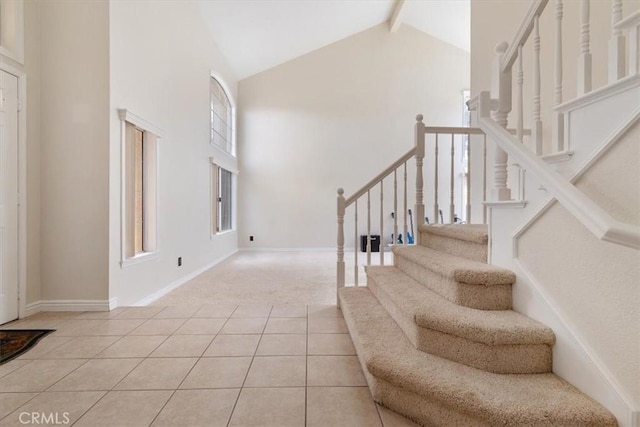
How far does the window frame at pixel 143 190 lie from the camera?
2.89 m

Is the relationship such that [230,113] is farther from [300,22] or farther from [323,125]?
[300,22]

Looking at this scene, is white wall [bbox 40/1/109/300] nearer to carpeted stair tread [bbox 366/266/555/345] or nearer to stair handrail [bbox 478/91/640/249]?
carpeted stair tread [bbox 366/266/555/345]

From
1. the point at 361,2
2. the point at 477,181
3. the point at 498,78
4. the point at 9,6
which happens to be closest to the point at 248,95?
the point at 361,2

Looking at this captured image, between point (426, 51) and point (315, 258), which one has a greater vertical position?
point (426, 51)

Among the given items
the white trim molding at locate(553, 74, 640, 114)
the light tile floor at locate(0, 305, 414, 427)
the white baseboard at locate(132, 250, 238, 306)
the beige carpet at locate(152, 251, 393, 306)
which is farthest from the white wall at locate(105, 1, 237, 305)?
the white trim molding at locate(553, 74, 640, 114)

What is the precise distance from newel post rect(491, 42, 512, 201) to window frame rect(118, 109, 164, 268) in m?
2.98

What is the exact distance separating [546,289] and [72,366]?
99.6 inches

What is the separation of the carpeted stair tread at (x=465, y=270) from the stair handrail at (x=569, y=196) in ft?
1.81

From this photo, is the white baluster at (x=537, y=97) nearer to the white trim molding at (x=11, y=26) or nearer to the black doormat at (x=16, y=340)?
the black doormat at (x=16, y=340)

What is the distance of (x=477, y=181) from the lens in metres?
3.45

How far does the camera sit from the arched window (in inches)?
226

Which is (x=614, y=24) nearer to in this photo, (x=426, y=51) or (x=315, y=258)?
(x=315, y=258)

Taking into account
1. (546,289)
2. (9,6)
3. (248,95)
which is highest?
(248,95)

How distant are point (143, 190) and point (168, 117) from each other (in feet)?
3.22
